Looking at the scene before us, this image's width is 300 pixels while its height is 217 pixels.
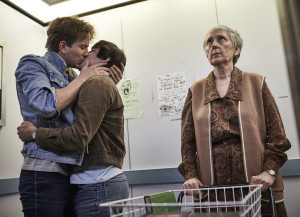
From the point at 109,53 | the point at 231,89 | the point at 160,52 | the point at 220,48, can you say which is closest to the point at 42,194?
the point at 109,53

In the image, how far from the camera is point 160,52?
239 centimetres

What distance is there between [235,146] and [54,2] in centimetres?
188

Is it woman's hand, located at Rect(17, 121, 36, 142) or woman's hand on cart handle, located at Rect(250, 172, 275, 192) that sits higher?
woman's hand, located at Rect(17, 121, 36, 142)

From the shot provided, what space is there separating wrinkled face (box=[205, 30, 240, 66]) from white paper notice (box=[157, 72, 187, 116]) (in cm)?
79

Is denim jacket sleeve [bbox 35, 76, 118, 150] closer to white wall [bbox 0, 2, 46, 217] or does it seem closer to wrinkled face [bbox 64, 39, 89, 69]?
wrinkled face [bbox 64, 39, 89, 69]

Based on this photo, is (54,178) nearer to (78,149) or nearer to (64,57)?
(78,149)

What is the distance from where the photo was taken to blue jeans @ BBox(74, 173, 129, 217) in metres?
1.00

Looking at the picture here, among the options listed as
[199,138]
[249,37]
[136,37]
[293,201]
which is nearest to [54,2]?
[136,37]

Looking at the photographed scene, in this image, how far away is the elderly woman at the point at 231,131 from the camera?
125 centimetres

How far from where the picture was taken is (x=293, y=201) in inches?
75.3

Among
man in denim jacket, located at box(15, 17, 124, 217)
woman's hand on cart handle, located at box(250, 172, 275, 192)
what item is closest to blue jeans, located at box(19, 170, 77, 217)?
man in denim jacket, located at box(15, 17, 124, 217)

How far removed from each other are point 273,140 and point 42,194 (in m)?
0.98

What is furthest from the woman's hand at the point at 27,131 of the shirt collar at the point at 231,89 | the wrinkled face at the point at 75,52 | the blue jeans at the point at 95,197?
the shirt collar at the point at 231,89

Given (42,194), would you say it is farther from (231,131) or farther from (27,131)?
(231,131)
